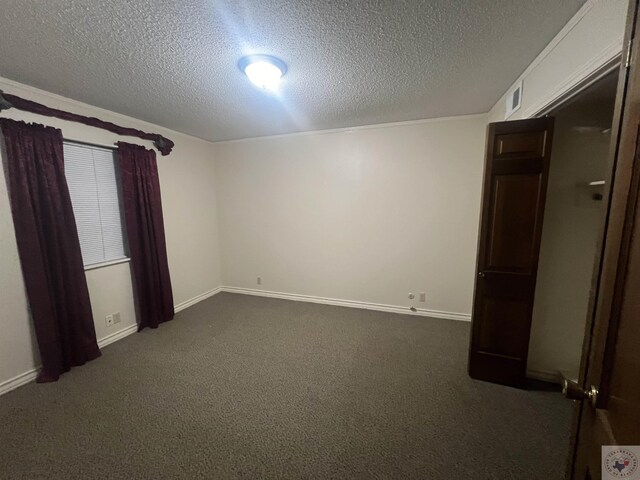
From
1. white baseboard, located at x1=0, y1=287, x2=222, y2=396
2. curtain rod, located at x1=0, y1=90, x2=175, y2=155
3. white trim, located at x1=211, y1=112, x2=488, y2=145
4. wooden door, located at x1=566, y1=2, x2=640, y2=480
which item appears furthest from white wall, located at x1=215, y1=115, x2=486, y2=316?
wooden door, located at x1=566, y1=2, x2=640, y2=480

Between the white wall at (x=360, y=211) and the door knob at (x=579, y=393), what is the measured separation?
2.62 meters

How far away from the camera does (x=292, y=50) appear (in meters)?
1.67

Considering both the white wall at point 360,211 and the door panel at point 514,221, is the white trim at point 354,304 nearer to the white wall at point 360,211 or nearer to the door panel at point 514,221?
the white wall at point 360,211

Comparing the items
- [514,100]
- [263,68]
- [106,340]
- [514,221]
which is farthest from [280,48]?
[106,340]

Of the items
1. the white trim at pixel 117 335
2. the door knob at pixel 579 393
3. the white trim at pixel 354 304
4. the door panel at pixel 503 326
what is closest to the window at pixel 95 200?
the white trim at pixel 117 335

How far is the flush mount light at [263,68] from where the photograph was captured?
5.73 feet

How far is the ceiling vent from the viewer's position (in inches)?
→ 80.2

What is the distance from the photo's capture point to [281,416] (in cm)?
182

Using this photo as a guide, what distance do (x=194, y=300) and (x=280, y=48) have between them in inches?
139

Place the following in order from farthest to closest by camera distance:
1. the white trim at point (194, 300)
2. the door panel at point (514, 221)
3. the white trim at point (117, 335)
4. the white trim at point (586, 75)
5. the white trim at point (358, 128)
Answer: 1. the white trim at point (194, 300)
2. the white trim at point (358, 128)
3. the white trim at point (117, 335)
4. the door panel at point (514, 221)
5. the white trim at point (586, 75)

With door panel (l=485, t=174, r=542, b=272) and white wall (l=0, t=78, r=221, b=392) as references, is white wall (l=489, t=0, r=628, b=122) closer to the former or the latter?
door panel (l=485, t=174, r=542, b=272)

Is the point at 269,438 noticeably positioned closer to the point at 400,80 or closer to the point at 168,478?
the point at 168,478

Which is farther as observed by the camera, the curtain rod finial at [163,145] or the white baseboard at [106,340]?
the curtain rod finial at [163,145]

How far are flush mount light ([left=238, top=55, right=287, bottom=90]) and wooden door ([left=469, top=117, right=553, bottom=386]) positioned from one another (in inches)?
63.2
